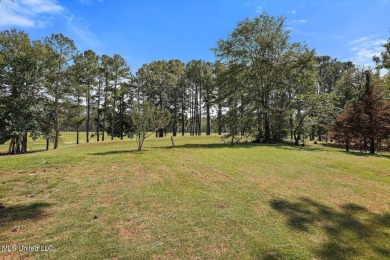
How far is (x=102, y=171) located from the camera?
37.1ft

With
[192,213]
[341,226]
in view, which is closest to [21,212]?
[192,213]

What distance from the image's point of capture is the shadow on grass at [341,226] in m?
5.14

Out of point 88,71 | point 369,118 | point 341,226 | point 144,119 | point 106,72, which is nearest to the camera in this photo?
point 341,226

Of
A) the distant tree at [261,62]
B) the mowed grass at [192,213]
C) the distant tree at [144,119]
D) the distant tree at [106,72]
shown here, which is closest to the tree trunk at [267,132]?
the distant tree at [261,62]

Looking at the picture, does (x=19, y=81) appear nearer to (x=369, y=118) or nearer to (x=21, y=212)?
(x=21, y=212)

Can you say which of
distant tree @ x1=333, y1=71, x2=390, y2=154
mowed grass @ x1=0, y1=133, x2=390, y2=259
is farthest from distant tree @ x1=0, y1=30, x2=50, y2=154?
distant tree @ x1=333, y1=71, x2=390, y2=154

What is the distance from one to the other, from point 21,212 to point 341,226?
8.27 m

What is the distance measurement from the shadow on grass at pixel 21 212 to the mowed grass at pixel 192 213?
0.08 ft

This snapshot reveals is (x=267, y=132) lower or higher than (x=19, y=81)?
lower

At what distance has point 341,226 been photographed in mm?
6277

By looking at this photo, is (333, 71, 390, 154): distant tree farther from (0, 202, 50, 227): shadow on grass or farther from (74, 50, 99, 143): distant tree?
(74, 50, 99, 143): distant tree

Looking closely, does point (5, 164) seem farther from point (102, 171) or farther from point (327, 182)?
point (327, 182)

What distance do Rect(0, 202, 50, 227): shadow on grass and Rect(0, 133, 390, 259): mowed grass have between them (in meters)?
0.03

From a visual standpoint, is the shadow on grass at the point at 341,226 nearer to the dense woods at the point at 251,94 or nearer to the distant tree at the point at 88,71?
the dense woods at the point at 251,94
